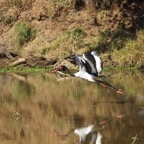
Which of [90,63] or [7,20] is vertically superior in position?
[7,20]

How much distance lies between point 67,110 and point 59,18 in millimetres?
13239

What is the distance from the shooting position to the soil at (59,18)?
834 inches

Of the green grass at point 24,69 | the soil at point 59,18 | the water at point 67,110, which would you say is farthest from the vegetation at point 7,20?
the water at point 67,110

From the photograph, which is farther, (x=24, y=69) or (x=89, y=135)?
(x=24, y=69)

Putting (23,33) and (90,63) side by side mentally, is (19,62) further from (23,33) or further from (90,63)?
(90,63)

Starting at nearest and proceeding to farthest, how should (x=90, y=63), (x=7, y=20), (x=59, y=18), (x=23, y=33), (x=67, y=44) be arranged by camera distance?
1. (x=90, y=63)
2. (x=67, y=44)
3. (x=23, y=33)
4. (x=59, y=18)
5. (x=7, y=20)

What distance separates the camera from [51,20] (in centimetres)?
2278

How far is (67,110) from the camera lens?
9992mm

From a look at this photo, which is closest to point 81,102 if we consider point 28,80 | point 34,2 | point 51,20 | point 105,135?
point 105,135

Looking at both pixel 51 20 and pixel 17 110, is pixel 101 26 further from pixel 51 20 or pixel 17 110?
pixel 17 110

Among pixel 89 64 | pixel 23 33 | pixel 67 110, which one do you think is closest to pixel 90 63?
pixel 89 64

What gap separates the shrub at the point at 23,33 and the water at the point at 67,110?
6.82 m

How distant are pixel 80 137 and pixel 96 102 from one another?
11.0ft

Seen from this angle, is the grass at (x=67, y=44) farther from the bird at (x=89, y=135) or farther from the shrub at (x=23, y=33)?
the bird at (x=89, y=135)
